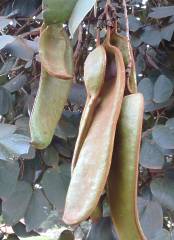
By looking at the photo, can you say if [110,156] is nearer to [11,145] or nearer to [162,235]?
[11,145]

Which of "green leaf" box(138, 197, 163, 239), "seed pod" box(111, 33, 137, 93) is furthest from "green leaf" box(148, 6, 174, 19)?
"seed pod" box(111, 33, 137, 93)

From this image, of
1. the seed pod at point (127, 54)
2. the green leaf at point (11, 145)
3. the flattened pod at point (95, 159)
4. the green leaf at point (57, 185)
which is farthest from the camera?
the green leaf at point (57, 185)

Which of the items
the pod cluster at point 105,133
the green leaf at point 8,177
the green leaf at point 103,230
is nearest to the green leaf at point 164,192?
the green leaf at point 103,230

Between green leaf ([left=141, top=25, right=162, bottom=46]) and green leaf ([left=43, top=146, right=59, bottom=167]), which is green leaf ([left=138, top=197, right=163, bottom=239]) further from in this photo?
green leaf ([left=141, top=25, right=162, bottom=46])

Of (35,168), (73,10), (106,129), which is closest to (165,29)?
(35,168)

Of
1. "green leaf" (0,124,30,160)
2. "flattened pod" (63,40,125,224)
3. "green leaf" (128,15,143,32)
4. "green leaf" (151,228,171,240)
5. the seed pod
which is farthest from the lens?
"green leaf" (128,15,143,32)

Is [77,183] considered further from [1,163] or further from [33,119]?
[1,163]

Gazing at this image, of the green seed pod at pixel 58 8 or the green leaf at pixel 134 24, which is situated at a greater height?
the green seed pod at pixel 58 8

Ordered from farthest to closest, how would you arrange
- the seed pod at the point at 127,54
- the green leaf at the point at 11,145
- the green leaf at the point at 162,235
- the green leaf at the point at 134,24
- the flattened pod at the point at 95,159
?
the green leaf at the point at 134,24
the green leaf at the point at 162,235
the green leaf at the point at 11,145
the seed pod at the point at 127,54
the flattened pod at the point at 95,159

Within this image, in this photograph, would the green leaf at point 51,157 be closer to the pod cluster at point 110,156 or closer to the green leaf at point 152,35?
the green leaf at point 152,35
